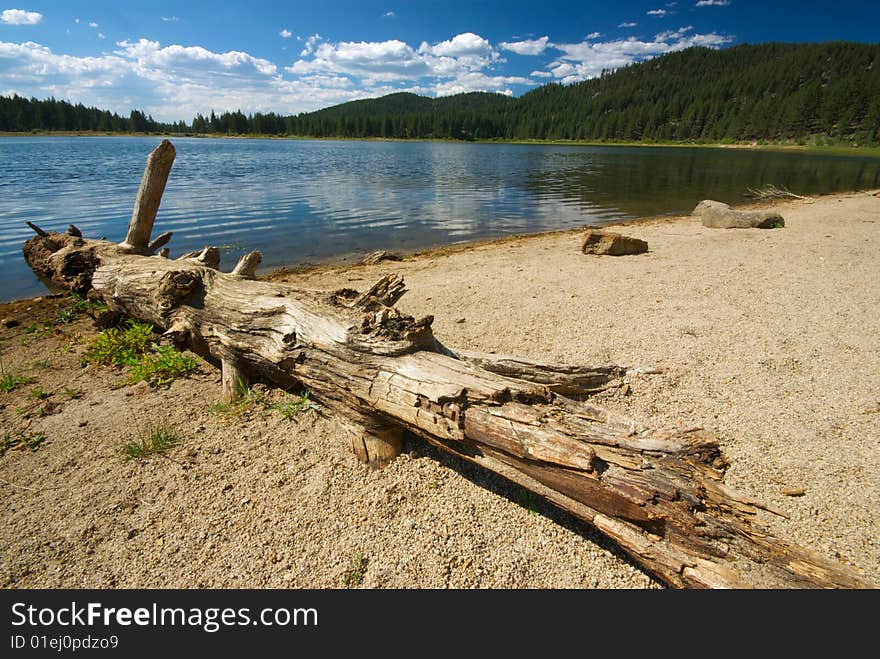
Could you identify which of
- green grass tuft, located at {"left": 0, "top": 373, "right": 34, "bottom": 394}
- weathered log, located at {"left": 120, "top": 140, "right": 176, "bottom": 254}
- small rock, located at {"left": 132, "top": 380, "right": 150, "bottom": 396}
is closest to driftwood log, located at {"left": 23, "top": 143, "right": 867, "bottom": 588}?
small rock, located at {"left": 132, "top": 380, "right": 150, "bottom": 396}

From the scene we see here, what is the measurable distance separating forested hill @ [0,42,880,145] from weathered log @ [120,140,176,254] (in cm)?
13232

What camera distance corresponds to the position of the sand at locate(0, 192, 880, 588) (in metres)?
2.79

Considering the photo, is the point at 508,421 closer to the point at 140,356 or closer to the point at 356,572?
the point at 356,572

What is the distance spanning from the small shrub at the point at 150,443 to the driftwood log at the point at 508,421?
0.73m

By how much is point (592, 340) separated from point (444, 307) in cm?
273

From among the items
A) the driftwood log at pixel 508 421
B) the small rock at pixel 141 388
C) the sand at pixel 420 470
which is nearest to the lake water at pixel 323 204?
the small rock at pixel 141 388

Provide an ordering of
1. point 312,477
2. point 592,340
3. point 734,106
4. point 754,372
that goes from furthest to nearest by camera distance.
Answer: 1. point 734,106
2. point 592,340
3. point 754,372
4. point 312,477

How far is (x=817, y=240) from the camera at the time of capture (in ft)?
39.9

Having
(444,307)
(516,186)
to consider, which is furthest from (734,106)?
(444,307)

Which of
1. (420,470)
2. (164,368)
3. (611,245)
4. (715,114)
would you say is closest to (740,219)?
(611,245)

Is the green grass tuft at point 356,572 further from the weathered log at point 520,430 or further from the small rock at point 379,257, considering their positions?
the small rock at point 379,257

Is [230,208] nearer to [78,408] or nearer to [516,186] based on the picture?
[78,408]

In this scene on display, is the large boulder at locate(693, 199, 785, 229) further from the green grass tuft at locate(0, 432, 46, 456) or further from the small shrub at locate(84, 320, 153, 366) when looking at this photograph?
the green grass tuft at locate(0, 432, 46, 456)

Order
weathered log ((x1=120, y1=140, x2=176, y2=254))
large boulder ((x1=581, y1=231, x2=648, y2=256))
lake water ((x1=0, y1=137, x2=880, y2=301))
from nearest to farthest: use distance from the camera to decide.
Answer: weathered log ((x1=120, y1=140, x2=176, y2=254)) < large boulder ((x1=581, y1=231, x2=648, y2=256)) < lake water ((x1=0, y1=137, x2=880, y2=301))
